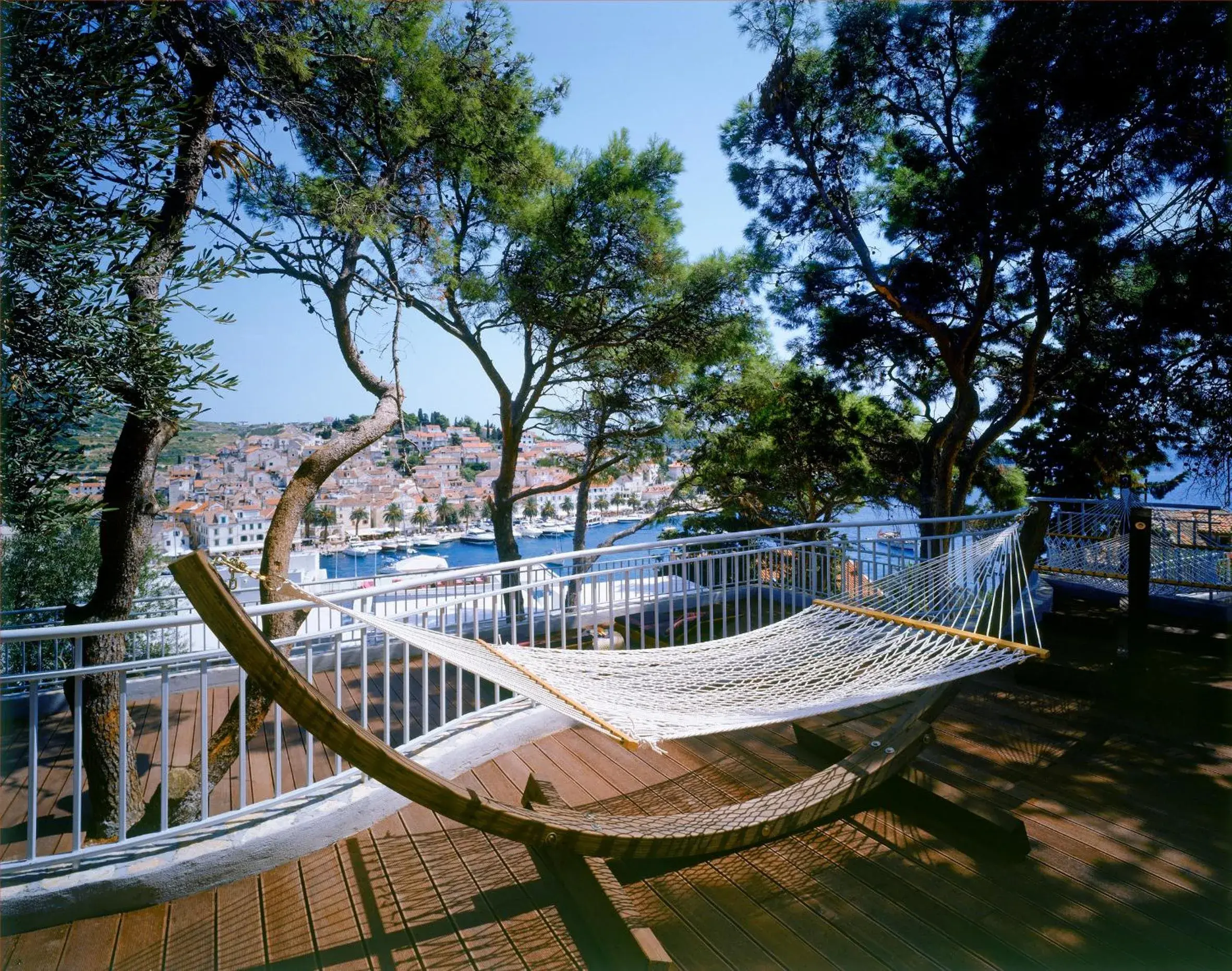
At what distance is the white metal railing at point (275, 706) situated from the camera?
6.42 ft

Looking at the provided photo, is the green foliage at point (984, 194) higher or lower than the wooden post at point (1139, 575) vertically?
higher

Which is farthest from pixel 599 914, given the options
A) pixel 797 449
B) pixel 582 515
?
pixel 582 515

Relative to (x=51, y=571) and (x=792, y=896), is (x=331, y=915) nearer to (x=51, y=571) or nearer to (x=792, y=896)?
(x=792, y=896)

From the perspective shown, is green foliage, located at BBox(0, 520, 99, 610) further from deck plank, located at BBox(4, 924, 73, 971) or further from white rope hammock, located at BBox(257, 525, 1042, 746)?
white rope hammock, located at BBox(257, 525, 1042, 746)

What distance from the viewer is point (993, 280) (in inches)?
250

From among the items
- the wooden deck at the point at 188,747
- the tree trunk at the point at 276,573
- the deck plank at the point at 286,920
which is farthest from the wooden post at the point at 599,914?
the tree trunk at the point at 276,573

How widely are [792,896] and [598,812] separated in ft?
2.43

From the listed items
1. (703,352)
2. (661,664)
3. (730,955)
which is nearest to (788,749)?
(661,664)

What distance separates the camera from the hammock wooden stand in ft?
3.98

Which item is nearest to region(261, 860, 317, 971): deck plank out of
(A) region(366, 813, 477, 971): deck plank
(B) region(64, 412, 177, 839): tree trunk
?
(A) region(366, 813, 477, 971): deck plank

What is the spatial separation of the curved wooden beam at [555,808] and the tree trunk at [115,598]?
2.23m

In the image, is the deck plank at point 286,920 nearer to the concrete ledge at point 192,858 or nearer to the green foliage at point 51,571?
the concrete ledge at point 192,858

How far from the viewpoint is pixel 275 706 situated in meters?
2.45

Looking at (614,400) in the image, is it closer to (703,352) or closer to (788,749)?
(703,352)
